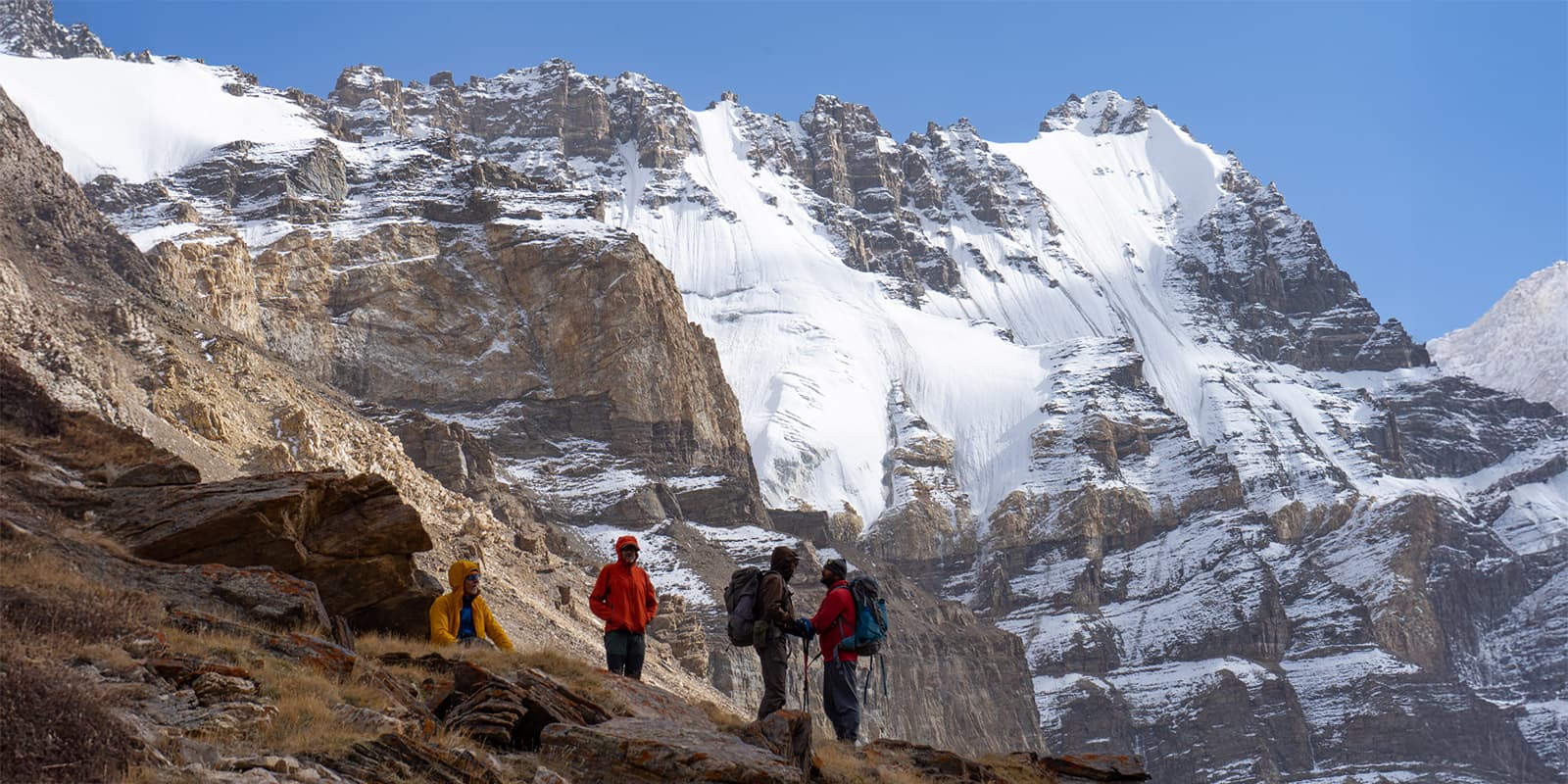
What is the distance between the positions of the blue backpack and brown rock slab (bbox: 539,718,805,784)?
14.2 feet

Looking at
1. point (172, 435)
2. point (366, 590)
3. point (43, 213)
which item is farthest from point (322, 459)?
point (366, 590)

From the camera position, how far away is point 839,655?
57.8ft

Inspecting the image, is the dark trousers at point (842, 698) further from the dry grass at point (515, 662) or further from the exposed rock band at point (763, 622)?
the dry grass at point (515, 662)

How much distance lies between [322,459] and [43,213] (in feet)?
80.9

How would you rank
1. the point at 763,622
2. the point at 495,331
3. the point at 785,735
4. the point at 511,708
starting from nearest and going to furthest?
the point at 511,708 < the point at 785,735 < the point at 763,622 < the point at 495,331

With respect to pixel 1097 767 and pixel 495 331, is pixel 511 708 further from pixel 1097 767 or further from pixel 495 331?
pixel 495 331

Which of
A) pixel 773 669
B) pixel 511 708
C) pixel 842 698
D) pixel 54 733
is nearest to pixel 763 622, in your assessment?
pixel 773 669

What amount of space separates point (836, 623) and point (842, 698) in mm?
882

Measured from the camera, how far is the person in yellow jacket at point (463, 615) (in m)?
19.2

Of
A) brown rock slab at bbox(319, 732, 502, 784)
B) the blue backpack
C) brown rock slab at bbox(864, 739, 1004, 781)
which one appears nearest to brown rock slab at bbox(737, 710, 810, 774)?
brown rock slab at bbox(864, 739, 1004, 781)

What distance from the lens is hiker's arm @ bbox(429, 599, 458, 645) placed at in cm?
1905

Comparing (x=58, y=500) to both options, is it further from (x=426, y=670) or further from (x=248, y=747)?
(x=248, y=747)

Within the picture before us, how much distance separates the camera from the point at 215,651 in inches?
500

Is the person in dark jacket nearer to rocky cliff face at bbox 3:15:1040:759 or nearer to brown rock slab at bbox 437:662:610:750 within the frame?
brown rock slab at bbox 437:662:610:750
